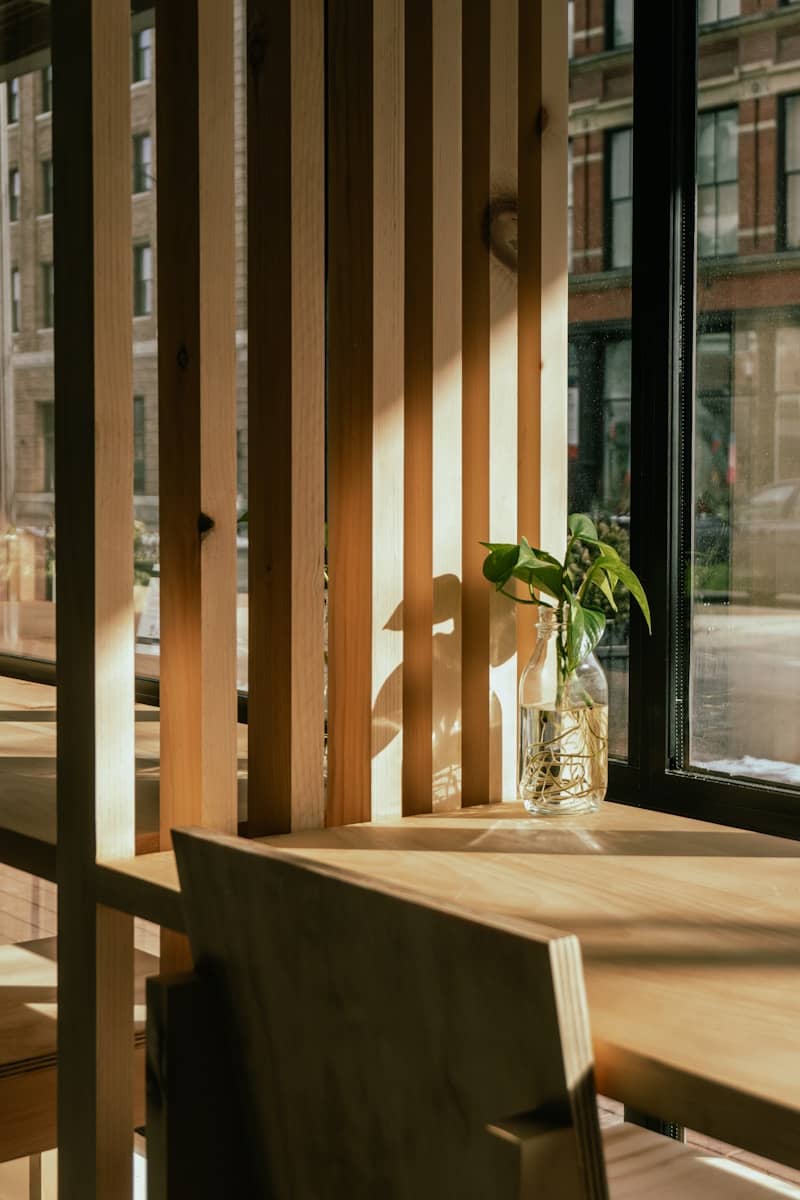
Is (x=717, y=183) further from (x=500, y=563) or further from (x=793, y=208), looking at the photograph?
(x=500, y=563)

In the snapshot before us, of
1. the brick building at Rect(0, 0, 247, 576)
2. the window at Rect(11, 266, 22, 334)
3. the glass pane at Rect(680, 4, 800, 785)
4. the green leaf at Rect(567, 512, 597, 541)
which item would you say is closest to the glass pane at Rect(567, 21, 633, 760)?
the glass pane at Rect(680, 4, 800, 785)

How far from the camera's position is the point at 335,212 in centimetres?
150

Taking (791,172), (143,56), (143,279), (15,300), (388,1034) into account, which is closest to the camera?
(388,1034)

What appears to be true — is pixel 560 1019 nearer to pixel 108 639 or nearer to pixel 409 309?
pixel 108 639

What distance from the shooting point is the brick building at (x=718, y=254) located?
167cm

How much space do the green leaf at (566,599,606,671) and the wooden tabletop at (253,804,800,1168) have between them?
190mm

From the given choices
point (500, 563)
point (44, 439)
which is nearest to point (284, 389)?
point (500, 563)

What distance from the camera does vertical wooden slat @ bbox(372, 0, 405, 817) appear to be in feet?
4.99

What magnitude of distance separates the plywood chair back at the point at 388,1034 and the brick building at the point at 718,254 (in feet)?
3.32

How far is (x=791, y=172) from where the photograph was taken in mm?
1648

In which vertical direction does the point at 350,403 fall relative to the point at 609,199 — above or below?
below

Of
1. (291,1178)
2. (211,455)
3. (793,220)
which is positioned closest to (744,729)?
(793,220)

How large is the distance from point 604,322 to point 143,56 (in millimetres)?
1227

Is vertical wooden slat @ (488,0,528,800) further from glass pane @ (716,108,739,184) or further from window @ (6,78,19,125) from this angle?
window @ (6,78,19,125)
